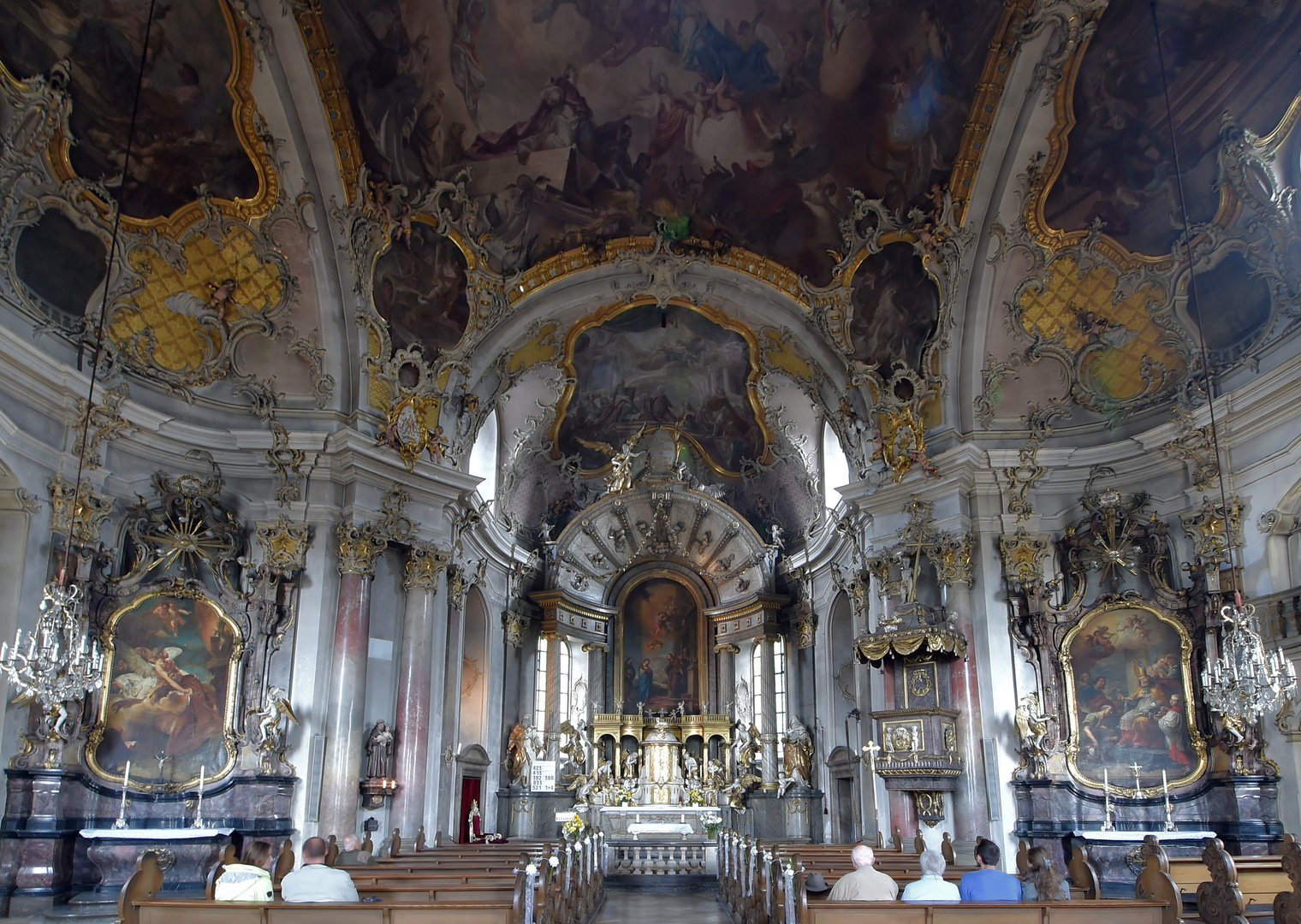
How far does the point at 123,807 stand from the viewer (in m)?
12.3

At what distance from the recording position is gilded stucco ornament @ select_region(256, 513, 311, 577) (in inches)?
586

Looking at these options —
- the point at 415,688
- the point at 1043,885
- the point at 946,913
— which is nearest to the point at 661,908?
the point at 415,688

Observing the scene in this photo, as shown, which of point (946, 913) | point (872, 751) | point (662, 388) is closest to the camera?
point (946, 913)

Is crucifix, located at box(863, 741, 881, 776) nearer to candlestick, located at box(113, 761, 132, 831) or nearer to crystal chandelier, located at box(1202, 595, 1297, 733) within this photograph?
crystal chandelier, located at box(1202, 595, 1297, 733)

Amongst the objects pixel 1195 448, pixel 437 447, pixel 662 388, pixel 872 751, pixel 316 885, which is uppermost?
pixel 662 388

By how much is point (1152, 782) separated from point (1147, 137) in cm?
896

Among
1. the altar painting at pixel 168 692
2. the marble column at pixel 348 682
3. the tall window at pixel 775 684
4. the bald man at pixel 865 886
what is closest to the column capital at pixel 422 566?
the marble column at pixel 348 682

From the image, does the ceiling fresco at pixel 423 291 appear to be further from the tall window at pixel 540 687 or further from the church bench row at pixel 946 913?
the church bench row at pixel 946 913

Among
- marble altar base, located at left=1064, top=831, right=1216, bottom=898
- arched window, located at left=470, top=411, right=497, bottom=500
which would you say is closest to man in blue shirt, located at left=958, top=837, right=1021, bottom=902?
marble altar base, located at left=1064, top=831, right=1216, bottom=898

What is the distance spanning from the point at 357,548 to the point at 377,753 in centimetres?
300

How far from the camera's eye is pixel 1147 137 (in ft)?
47.1

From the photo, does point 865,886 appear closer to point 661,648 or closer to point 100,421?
point 100,421

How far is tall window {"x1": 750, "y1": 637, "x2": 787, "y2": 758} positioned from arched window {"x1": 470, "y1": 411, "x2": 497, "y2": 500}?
7417 mm

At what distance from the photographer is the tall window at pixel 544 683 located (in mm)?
23547
